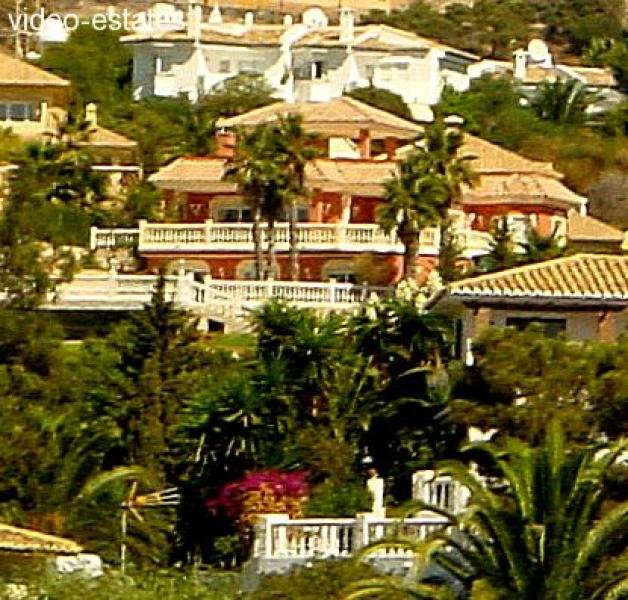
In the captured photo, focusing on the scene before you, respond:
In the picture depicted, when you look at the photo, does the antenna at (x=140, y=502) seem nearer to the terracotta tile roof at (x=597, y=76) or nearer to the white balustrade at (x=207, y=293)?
the white balustrade at (x=207, y=293)

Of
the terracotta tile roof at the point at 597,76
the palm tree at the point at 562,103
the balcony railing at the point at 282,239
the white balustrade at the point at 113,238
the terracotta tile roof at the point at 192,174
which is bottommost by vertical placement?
the terracotta tile roof at the point at 597,76

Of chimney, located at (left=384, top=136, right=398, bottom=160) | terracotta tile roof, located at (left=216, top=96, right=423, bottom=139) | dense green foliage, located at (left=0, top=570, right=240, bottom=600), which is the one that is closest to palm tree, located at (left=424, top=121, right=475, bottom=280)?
terracotta tile roof, located at (left=216, top=96, right=423, bottom=139)

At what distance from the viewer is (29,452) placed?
38.1 meters

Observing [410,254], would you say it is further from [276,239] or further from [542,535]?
[542,535]

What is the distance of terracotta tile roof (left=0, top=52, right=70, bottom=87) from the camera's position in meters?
76.4

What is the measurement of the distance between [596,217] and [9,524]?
1651 inches

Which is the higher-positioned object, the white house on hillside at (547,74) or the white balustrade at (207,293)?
the white balustrade at (207,293)

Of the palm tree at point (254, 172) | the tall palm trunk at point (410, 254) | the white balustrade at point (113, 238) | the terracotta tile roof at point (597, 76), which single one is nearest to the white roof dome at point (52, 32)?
the terracotta tile roof at point (597, 76)

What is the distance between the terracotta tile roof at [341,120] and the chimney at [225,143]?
25 centimetres

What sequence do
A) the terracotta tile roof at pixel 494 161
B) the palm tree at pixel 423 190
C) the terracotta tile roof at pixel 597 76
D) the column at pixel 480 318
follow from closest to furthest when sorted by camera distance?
the column at pixel 480 318, the palm tree at pixel 423 190, the terracotta tile roof at pixel 494 161, the terracotta tile roof at pixel 597 76

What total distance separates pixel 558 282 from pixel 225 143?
29557 mm

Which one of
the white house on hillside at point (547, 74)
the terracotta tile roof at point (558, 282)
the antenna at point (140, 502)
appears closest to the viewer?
the antenna at point (140, 502)

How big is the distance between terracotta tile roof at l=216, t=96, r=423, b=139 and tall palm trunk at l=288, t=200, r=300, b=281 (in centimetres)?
996

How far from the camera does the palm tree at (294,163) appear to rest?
187 ft
